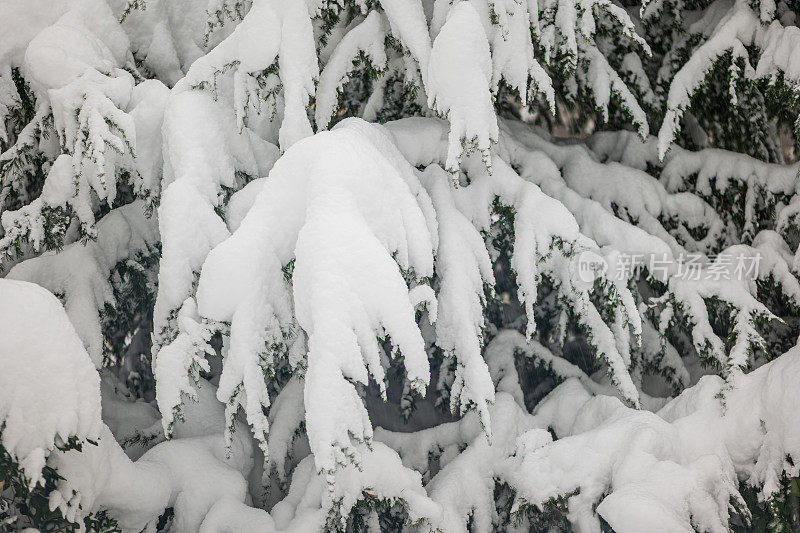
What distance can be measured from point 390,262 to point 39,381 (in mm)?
1367

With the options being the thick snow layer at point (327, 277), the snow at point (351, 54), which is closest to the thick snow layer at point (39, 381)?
the thick snow layer at point (327, 277)

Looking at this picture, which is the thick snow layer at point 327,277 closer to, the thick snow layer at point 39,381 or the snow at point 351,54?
the snow at point 351,54

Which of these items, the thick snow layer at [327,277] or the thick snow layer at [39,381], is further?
the thick snow layer at [39,381]

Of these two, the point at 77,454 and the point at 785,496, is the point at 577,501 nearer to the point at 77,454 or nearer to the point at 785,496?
the point at 785,496

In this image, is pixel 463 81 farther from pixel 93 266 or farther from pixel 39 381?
pixel 93 266

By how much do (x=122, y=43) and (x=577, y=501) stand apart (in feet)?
11.4

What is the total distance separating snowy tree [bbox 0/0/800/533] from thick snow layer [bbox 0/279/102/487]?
0.01 meters

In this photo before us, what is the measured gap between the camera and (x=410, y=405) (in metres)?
4.10

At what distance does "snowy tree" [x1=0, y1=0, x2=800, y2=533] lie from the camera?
2.43 meters

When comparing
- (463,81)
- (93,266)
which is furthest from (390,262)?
(93,266)

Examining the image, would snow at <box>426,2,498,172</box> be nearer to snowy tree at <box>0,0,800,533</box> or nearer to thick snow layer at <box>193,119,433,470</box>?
snowy tree at <box>0,0,800,533</box>

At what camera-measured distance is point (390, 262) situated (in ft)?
7.17

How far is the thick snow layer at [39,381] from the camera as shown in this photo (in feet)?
7.52

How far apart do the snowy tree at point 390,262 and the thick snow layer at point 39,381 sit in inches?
0.4
